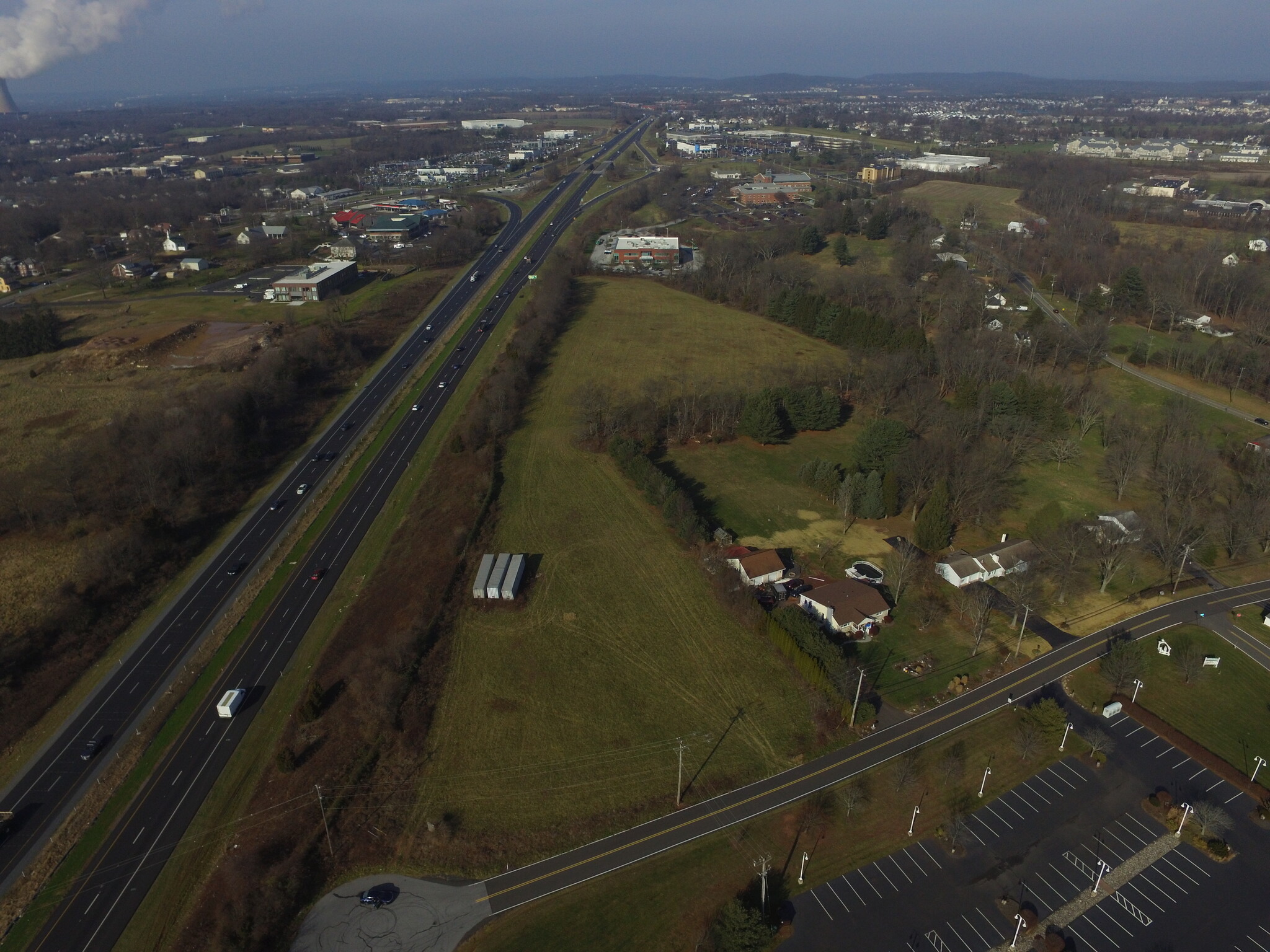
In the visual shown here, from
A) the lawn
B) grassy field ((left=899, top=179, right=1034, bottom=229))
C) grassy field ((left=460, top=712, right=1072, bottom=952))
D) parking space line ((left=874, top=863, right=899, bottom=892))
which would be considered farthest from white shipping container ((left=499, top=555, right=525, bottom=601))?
grassy field ((left=899, top=179, right=1034, bottom=229))

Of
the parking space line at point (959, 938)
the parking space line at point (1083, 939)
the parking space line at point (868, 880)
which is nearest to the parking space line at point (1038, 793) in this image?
the parking space line at point (1083, 939)

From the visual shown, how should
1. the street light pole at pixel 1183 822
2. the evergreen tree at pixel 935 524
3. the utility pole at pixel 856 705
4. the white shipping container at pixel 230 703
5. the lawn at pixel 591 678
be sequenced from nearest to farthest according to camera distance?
the street light pole at pixel 1183 822, the lawn at pixel 591 678, the utility pole at pixel 856 705, the white shipping container at pixel 230 703, the evergreen tree at pixel 935 524

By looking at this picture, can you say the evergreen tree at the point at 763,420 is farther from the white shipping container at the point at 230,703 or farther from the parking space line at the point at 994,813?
the white shipping container at the point at 230,703

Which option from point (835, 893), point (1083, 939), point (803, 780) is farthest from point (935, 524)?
point (835, 893)

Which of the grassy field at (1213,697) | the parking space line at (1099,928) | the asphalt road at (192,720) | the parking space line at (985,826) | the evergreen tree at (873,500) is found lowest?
the asphalt road at (192,720)

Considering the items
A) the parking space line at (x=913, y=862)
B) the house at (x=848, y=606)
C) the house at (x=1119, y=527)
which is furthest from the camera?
the house at (x=1119, y=527)

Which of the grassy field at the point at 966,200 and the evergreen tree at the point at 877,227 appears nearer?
the evergreen tree at the point at 877,227

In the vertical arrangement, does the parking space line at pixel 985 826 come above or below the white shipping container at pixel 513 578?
below

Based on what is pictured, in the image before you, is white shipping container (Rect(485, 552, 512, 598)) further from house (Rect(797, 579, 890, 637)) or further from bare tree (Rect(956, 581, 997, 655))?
bare tree (Rect(956, 581, 997, 655))
